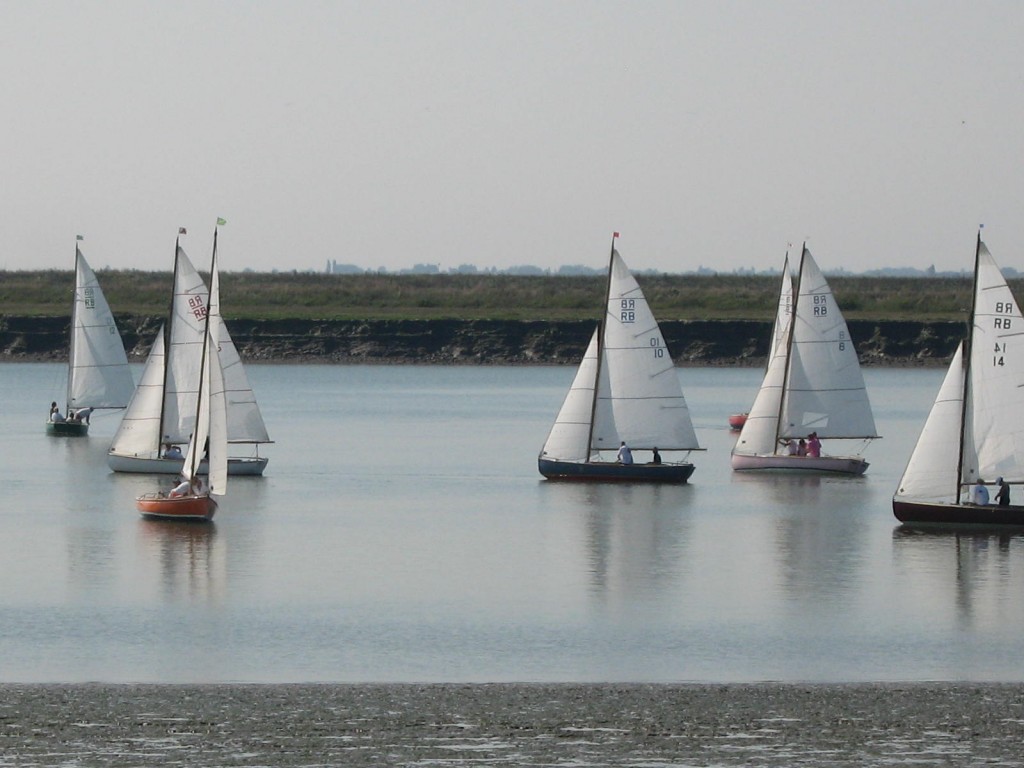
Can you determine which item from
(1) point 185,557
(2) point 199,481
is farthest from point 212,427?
(1) point 185,557

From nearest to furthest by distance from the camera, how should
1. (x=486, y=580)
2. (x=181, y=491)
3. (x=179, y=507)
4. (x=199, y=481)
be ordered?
1. (x=486, y=580)
2. (x=179, y=507)
3. (x=181, y=491)
4. (x=199, y=481)

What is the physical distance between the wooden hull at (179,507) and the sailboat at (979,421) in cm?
1638

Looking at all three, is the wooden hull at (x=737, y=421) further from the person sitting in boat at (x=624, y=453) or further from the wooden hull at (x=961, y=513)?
the wooden hull at (x=961, y=513)

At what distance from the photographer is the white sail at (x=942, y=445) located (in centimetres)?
4584

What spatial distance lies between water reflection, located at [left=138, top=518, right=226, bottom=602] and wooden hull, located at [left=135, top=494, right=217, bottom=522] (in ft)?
0.56

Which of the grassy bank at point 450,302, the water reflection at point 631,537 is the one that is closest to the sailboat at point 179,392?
the water reflection at point 631,537

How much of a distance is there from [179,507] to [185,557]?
19.1 ft

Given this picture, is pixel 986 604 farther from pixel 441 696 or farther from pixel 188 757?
pixel 188 757

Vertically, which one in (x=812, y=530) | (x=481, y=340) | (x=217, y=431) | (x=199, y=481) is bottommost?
(x=812, y=530)

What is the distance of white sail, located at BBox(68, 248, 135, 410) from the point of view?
75688 mm

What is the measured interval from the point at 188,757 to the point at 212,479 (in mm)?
25988

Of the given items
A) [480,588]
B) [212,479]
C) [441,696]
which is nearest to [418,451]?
[212,479]

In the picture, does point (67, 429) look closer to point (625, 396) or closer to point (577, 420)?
point (577, 420)

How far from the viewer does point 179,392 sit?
59.9 metres
